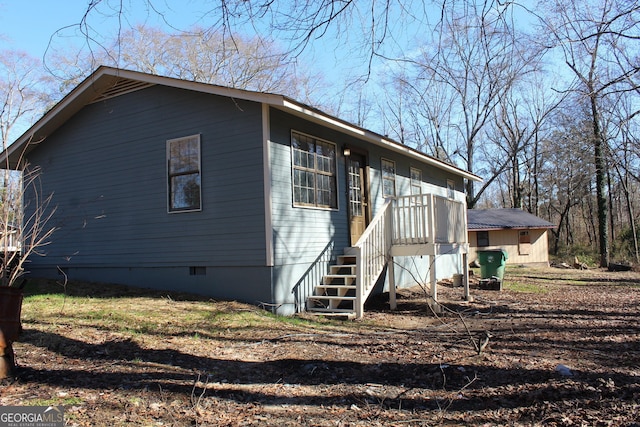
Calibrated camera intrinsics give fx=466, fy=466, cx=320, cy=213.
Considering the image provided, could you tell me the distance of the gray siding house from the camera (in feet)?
27.3

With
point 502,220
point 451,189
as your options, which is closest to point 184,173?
point 451,189

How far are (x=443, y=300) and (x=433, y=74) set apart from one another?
22.8ft

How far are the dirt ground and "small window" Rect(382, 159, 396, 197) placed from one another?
186 inches

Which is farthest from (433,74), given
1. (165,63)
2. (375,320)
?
(165,63)

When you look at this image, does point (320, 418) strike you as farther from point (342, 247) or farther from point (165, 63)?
point (165, 63)

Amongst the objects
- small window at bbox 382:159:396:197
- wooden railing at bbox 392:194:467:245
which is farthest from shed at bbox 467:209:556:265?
wooden railing at bbox 392:194:467:245

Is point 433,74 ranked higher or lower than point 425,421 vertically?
Result: higher

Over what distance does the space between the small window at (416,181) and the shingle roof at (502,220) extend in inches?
492

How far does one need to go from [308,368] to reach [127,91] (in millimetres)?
7746

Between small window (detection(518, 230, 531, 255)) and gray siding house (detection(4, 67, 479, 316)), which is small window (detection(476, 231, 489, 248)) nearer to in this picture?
small window (detection(518, 230, 531, 255))

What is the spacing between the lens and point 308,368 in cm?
507

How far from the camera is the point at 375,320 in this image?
8.23m

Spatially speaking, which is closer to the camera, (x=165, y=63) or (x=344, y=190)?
(x=344, y=190)

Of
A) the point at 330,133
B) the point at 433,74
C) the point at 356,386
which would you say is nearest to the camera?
the point at 356,386
